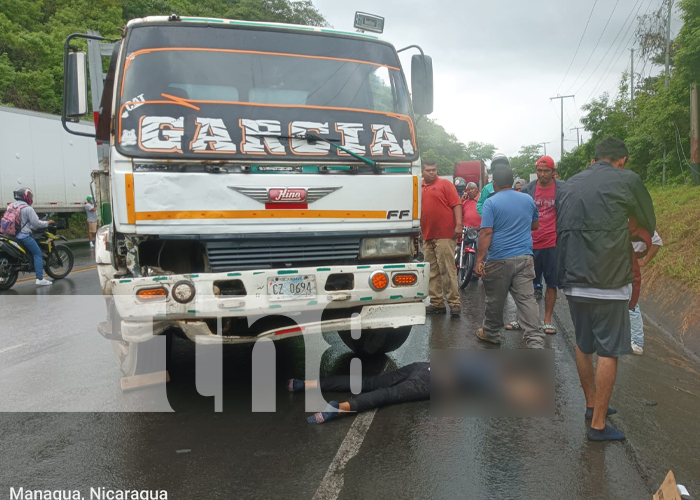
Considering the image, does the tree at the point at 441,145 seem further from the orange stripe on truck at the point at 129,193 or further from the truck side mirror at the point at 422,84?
the orange stripe on truck at the point at 129,193

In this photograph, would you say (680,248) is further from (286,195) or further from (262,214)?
(262,214)

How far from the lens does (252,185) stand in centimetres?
416

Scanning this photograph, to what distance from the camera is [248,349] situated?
5.97 m

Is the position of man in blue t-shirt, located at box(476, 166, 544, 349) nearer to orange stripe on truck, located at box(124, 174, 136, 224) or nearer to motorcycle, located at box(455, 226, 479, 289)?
orange stripe on truck, located at box(124, 174, 136, 224)

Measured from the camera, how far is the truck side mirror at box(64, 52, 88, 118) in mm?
4691

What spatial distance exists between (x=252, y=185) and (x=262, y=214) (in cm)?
21

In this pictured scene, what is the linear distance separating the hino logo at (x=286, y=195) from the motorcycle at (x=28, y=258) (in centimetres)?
797

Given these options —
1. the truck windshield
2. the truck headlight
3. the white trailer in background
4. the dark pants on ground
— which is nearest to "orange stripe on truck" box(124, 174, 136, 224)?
the truck windshield

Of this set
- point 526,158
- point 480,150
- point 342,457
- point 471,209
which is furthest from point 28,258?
point 526,158

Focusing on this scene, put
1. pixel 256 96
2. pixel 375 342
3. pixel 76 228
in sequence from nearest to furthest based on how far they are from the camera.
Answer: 1. pixel 256 96
2. pixel 375 342
3. pixel 76 228

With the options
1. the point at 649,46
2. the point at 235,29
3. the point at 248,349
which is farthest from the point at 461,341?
the point at 649,46

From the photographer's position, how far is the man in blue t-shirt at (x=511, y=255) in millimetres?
5562

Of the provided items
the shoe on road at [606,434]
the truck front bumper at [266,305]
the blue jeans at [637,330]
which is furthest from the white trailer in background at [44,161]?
the shoe on road at [606,434]

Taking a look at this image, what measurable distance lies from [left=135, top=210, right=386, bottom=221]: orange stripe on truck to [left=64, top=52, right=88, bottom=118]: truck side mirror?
4.41 ft
